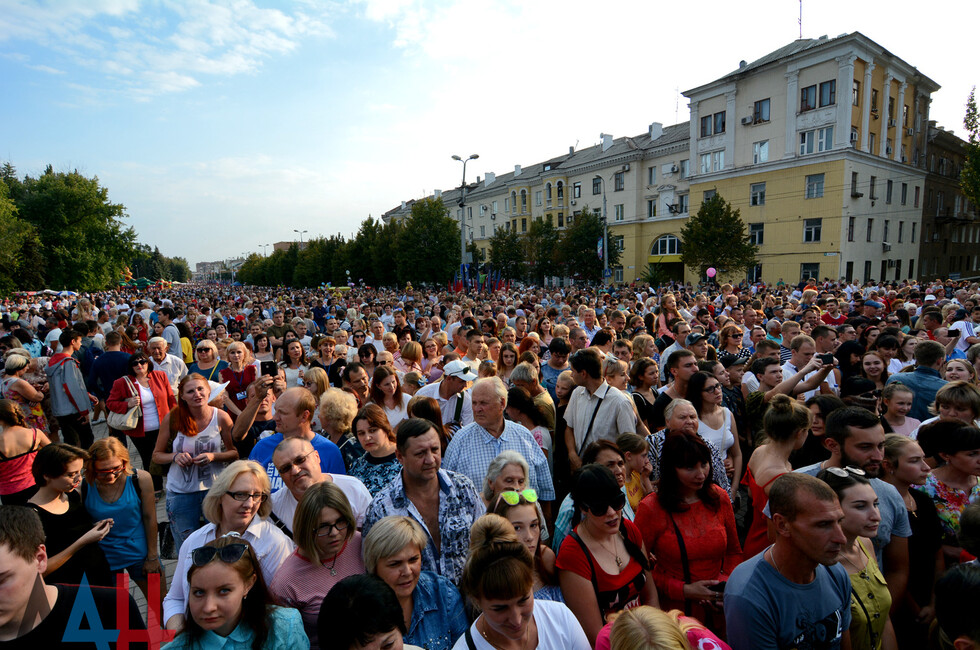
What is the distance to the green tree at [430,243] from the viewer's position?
4081 cm

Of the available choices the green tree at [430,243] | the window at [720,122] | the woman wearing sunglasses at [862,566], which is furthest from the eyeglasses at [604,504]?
the window at [720,122]

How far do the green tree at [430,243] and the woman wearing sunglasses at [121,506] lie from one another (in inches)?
1487

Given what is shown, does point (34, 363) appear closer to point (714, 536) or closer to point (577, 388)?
point (577, 388)

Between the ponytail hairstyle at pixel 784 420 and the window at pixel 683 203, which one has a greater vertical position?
the window at pixel 683 203

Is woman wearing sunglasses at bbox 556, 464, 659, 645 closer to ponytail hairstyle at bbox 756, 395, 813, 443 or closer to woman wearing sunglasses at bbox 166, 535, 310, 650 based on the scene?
woman wearing sunglasses at bbox 166, 535, 310, 650

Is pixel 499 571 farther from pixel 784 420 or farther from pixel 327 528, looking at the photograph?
pixel 784 420

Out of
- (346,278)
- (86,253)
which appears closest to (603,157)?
(346,278)

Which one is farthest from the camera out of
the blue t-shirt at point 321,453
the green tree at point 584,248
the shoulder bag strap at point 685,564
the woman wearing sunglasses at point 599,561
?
the green tree at point 584,248

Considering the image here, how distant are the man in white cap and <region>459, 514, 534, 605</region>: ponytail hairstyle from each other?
9.11ft

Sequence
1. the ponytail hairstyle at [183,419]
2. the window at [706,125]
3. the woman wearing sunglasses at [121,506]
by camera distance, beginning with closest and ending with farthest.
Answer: the woman wearing sunglasses at [121,506] < the ponytail hairstyle at [183,419] < the window at [706,125]

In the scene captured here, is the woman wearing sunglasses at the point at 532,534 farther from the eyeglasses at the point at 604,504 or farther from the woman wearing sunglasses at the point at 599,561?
the eyeglasses at the point at 604,504

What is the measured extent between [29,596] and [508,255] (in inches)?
1851

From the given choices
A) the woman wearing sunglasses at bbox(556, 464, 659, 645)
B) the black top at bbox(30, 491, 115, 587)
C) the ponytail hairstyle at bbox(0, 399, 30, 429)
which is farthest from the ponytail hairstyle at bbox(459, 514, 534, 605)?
the ponytail hairstyle at bbox(0, 399, 30, 429)

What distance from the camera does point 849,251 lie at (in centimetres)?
3306
